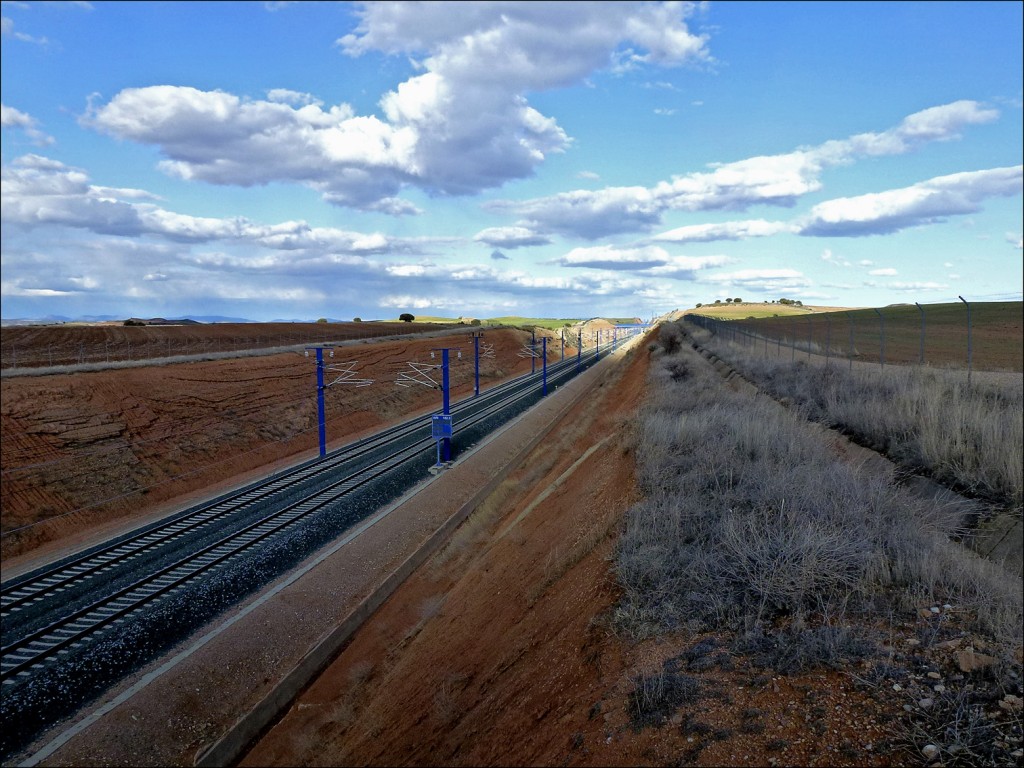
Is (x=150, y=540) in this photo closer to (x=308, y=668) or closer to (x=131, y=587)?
(x=131, y=587)

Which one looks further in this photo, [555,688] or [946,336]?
[946,336]

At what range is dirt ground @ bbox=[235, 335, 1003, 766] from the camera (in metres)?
4.34

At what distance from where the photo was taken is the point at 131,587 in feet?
47.2

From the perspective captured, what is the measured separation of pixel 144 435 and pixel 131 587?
59.9 feet

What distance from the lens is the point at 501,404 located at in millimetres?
50906

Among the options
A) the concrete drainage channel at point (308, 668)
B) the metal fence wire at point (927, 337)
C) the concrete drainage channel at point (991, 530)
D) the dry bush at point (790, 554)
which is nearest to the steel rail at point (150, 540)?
the concrete drainage channel at point (308, 668)

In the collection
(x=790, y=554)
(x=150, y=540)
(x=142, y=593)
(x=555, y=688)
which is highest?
(x=790, y=554)

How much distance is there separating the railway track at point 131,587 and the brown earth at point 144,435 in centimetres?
492

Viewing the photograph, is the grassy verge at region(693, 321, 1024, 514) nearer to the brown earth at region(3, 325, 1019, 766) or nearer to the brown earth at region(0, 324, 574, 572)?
the brown earth at region(3, 325, 1019, 766)

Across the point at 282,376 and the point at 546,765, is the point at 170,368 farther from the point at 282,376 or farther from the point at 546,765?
the point at 546,765

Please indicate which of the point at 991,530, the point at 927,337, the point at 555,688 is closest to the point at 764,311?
the point at 927,337

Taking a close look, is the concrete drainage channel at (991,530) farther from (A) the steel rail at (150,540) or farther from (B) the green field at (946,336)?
(A) the steel rail at (150,540)

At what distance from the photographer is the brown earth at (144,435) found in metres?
23.8

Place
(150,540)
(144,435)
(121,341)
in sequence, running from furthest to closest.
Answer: (121,341) < (144,435) < (150,540)
